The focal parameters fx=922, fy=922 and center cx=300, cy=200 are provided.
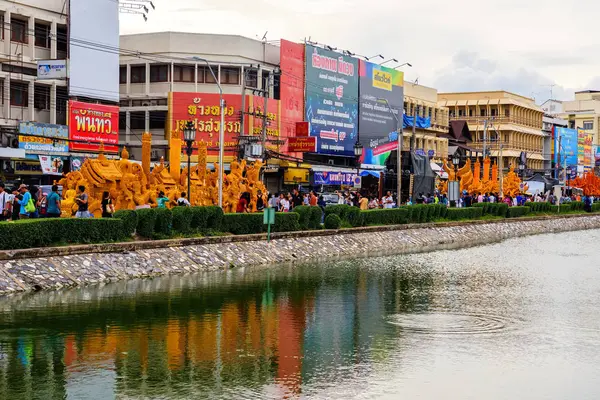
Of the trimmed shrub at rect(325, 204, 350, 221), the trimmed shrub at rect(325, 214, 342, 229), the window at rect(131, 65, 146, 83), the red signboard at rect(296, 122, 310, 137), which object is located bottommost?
the trimmed shrub at rect(325, 214, 342, 229)

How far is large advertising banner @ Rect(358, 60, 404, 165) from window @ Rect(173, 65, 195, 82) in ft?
57.7

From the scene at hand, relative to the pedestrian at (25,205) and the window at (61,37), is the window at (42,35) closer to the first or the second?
the window at (61,37)

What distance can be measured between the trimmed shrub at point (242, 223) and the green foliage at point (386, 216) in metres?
9.28

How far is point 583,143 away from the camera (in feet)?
454

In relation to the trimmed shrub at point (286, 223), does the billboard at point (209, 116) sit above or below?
above

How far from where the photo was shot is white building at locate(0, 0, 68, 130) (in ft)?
154

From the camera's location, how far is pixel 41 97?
49.6 meters

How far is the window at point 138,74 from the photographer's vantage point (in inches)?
2448

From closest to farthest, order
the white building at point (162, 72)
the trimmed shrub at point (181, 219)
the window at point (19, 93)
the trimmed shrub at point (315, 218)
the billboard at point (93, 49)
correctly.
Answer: the trimmed shrub at point (181, 219), the trimmed shrub at point (315, 218), the window at point (19, 93), the billboard at point (93, 49), the white building at point (162, 72)

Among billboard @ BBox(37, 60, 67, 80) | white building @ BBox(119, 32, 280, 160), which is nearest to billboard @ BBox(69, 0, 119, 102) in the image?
billboard @ BBox(37, 60, 67, 80)

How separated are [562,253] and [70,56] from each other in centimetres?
2697

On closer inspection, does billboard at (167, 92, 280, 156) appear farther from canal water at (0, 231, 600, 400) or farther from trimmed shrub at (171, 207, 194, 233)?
canal water at (0, 231, 600, 400)

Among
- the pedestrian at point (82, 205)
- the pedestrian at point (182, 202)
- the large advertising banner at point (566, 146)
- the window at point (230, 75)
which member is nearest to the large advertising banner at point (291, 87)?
the window at point (230, 75)

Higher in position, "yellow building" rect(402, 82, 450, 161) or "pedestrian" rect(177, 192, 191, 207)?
"yellow building" rect(402, 82, 450, 161)
